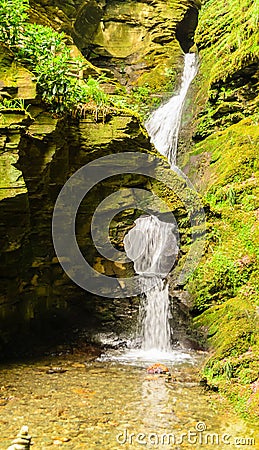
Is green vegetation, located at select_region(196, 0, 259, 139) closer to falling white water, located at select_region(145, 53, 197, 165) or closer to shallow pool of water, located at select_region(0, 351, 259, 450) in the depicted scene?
falling white water, located at select_region(145, 53, 197, 165)

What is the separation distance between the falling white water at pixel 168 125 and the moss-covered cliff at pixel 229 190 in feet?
2.19

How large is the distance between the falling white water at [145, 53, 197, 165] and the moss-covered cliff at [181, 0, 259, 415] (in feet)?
2.19

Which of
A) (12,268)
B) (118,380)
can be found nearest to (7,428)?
(118,380)

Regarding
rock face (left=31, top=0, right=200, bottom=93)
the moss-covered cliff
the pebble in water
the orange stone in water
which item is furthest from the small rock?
rock face (left=31, top=0, right=200, bottom=93)

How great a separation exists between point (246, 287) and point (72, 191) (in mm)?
3660

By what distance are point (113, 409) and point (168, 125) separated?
10.0 m

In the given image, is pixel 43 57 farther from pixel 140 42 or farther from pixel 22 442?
pixel 140 42

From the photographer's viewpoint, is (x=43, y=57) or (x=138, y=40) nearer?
(x=43, y=57)

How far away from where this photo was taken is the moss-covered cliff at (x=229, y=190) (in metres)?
5.91

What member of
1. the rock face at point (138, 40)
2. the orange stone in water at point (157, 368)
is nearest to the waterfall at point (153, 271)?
the orange stone in water at point (157, 368)

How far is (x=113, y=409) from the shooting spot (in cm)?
489

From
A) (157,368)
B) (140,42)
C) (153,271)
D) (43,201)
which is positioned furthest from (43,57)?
(140,42)

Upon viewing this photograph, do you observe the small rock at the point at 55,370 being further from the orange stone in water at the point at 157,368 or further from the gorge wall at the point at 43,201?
the orange stone in water at the point at 157,368

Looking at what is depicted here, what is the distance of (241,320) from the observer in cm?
654
